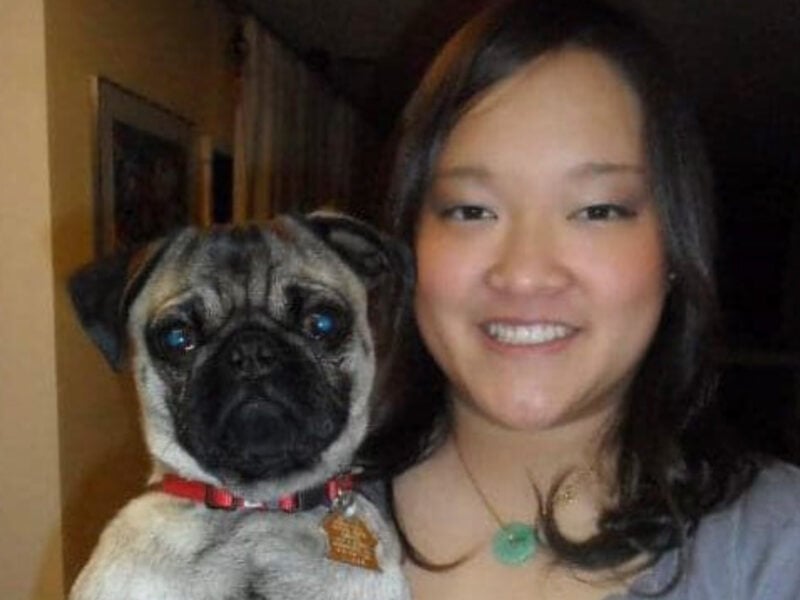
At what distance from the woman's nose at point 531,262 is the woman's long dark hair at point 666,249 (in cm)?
14

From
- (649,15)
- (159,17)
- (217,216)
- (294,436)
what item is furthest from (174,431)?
(649,15)

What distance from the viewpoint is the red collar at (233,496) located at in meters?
1.17

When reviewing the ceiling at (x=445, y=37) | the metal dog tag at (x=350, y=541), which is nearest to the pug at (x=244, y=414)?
the metal dog tag at (x=350, y=541)

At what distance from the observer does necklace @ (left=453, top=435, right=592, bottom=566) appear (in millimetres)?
1185

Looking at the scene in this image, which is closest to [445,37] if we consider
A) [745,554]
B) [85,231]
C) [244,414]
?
[85,231]

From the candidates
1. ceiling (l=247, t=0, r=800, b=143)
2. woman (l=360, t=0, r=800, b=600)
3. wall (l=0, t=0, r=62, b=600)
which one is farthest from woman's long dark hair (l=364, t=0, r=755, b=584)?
ceiling (l=247, t=0, r=800, b=143)

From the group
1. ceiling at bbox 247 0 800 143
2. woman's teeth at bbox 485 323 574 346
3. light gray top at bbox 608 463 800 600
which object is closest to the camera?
light gray top at bbox 608 463 800 600

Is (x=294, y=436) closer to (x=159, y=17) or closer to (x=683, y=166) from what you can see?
(x=683, y=166)

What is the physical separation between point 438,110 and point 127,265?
38cm

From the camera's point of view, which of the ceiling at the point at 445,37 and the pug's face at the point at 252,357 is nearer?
the pug's face at the point at 252,357

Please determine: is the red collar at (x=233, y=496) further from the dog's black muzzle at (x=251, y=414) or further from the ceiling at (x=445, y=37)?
the ceiling at (x=445, y=37)

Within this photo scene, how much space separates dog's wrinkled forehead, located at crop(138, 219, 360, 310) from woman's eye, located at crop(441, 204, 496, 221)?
0.54 ft

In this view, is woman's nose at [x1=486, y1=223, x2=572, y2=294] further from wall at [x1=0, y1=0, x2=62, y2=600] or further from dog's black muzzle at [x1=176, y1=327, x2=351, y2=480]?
wall at [x1=0, y1=0, x2=62, y2=600]

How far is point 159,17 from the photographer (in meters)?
3.11
